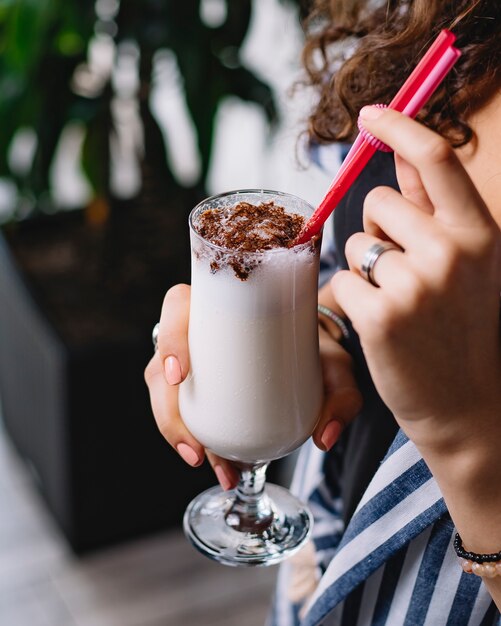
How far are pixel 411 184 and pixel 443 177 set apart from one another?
0.31 feet

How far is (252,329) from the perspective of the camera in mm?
834

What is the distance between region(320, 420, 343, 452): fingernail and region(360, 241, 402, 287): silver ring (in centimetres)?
31

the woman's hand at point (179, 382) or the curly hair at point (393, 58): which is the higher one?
the curly hair at point (393, 58)

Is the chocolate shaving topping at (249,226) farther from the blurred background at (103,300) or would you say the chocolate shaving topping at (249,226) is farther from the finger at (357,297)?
the blurred background at (103,300)

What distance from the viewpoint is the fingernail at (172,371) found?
85 centimetres

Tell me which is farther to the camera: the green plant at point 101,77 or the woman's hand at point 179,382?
the green plant at point 101,77

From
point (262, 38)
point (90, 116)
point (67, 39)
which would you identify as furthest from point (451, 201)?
point (262, 38)

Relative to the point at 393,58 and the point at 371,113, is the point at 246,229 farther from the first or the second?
the point at 393,58

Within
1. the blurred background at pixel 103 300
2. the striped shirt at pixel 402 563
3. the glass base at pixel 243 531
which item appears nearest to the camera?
the striped shirt at pixel 402 563

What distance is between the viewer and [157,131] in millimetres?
1840

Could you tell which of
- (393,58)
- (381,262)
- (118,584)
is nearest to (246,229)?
(381,262)

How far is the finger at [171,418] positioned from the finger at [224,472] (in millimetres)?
50

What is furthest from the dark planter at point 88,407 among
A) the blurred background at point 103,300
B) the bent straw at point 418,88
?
the bent straw at point 418,88

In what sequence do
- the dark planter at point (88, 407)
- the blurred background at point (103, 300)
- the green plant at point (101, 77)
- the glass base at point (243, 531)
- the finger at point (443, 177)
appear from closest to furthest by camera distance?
the finger at point (443, 177), the glass base at point (243, 531), the green plant at point (101, 77), the blurred background at point (103, 300), the dark planter at point (88, 407)
